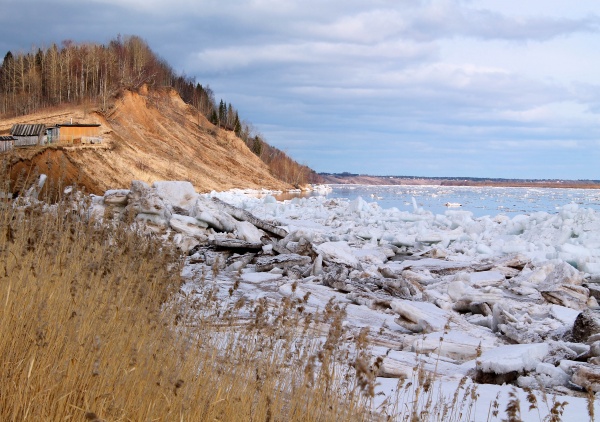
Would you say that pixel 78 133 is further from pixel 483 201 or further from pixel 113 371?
pixel 113 371

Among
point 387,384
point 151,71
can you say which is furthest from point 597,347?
point 151,71

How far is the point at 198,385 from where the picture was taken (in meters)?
3.51

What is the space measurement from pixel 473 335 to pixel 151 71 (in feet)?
252

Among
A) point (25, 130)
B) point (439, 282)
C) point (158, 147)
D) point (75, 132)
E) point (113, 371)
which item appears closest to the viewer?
point (113, 371)

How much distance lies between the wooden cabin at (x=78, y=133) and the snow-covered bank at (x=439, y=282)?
26350 millimetres

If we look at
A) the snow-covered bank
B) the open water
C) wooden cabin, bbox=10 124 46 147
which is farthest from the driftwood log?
wooden cabin, bbox=10 124 46 147

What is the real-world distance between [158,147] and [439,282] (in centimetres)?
4737

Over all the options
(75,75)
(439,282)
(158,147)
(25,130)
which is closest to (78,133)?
(25,130)

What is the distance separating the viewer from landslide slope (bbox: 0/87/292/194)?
1487 inches

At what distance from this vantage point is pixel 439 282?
1006 centimetres

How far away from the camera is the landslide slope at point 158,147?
37.8 m

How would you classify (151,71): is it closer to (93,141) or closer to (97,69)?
(97,69)

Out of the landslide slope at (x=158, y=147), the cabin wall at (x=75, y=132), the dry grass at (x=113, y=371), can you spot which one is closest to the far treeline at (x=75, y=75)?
the landslide slope at (x=158, y=147)

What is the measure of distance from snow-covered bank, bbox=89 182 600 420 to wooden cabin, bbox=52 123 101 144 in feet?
86.4
